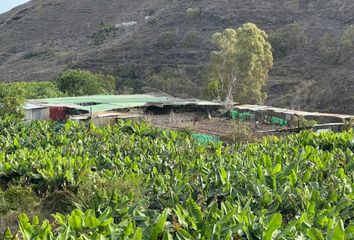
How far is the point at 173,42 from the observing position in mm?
47625

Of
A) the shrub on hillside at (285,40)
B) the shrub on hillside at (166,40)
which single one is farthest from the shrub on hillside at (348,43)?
the shrub on hillside at (166,40)

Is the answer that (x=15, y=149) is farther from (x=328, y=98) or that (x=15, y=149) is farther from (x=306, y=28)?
(x=306, y=28)

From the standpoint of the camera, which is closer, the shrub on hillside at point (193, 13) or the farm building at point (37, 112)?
the farm building at point (37, 112)

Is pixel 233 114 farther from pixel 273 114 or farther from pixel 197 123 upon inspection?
pixel 197 123

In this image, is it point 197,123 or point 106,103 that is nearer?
point 197,123

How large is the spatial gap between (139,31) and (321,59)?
21089mm

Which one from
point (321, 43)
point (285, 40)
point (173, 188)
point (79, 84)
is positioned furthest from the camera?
point (285, 40)

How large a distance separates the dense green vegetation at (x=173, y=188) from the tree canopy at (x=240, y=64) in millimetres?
14132

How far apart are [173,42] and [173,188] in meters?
39.9

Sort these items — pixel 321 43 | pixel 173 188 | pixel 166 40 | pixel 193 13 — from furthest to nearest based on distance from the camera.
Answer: pixel 193 13 < pixel 166 40 < pixel 321 43 < pixel 173 188

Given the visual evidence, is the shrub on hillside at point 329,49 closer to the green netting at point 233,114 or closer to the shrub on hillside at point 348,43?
the shrub on hillside at point 348,43

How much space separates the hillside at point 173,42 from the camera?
3659 centimetres

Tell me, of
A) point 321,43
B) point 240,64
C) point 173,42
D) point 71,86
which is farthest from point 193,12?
point 240,64

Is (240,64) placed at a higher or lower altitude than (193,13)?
lower
